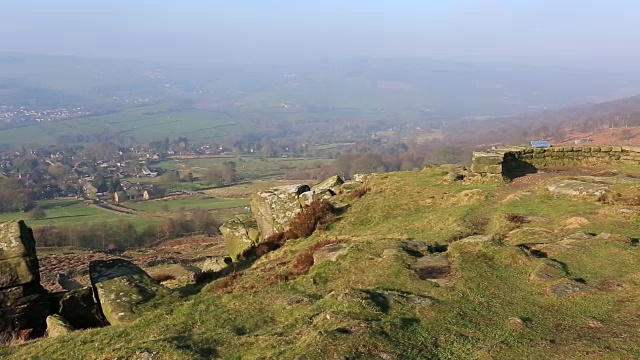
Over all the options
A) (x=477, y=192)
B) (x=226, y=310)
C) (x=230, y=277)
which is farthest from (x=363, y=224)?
(x=226, y=310)

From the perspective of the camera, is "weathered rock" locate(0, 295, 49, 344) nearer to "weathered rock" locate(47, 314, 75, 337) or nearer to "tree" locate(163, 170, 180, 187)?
"weathered rock" locate(47, 314, 75, 337)

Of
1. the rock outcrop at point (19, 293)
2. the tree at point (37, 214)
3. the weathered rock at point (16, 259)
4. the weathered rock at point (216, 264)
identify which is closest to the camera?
the rock outcrop at point (19, 293)

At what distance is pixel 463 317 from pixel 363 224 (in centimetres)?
1163

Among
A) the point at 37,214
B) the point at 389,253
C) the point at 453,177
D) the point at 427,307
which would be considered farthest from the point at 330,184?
the point at 37,214

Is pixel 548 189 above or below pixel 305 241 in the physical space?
above

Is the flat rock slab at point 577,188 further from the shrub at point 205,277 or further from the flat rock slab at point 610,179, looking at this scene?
the shrub at point 205,277

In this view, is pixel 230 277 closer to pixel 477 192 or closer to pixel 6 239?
pixel 6 239

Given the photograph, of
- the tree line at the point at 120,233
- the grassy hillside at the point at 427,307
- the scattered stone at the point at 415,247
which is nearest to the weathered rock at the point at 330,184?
the grassy hillside at the point at 427,307

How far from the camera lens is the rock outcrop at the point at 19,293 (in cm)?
1336

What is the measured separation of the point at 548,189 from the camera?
71.6 ft

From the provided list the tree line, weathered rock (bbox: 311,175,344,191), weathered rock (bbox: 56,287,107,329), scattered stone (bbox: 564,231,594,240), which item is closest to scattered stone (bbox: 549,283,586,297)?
scattered stone (bbox: 564,231,594,240)

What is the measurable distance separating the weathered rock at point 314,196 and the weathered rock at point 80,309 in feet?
37.1

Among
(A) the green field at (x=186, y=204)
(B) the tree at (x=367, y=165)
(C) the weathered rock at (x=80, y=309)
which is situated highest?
(C) the weathered rock at (x=80, y=309)

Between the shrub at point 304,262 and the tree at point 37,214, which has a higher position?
the shrub at point 304,262
